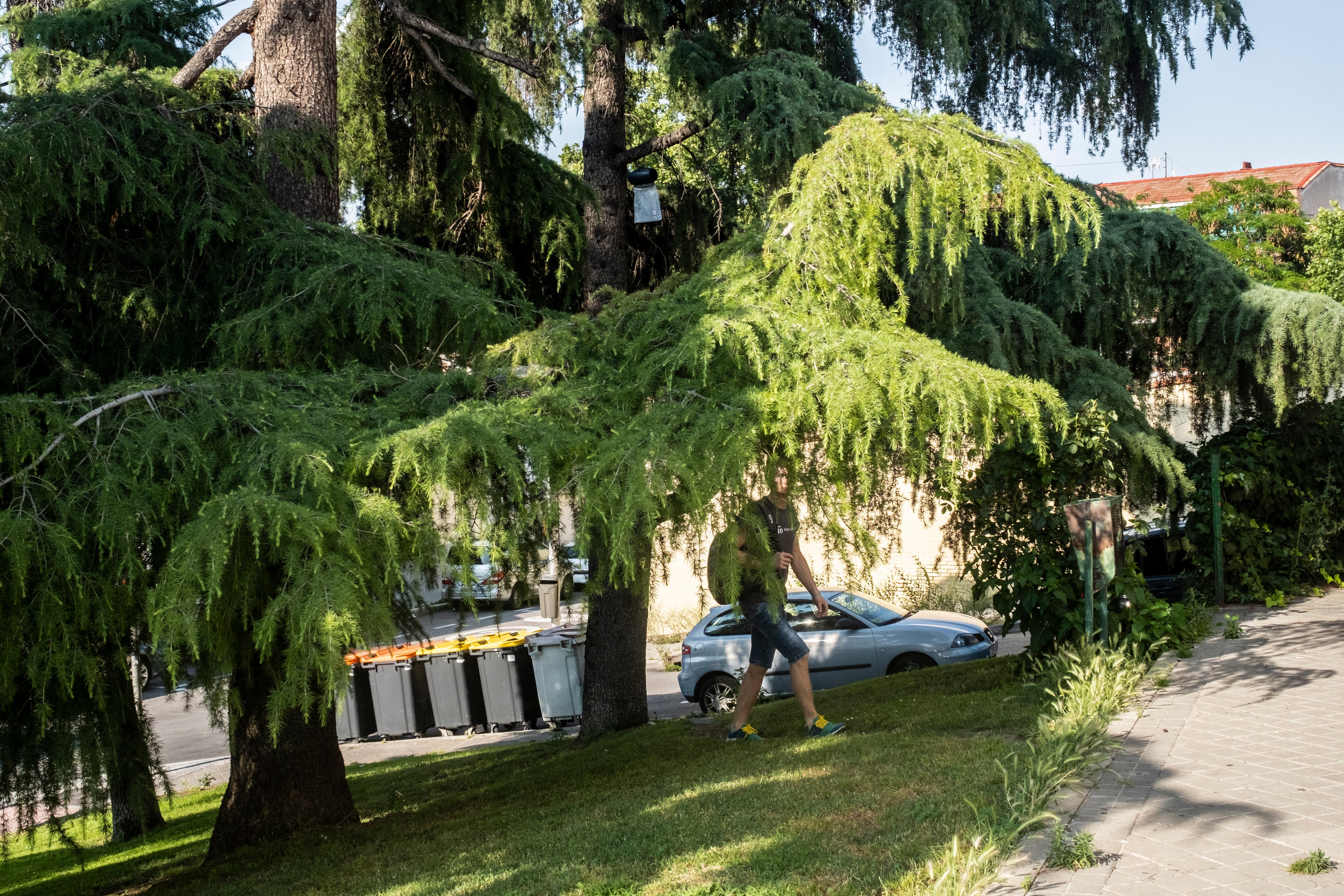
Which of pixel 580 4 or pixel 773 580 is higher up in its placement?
pixel 580 4

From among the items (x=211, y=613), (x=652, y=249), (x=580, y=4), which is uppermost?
(x=580, y=4)

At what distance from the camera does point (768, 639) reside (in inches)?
288

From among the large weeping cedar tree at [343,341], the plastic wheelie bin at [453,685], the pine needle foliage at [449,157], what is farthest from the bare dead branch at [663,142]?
the plastic wheelie bin at [453,685]

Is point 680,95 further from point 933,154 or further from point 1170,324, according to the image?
point 1170,324

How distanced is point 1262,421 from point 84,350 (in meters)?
10.8

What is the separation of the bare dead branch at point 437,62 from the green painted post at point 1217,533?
7929 mm

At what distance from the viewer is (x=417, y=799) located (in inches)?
357

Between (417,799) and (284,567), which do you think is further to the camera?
(417,799)

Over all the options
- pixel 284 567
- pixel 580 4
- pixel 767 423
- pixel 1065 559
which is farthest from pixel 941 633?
pixel 284 567

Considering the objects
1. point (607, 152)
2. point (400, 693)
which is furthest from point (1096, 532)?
point (400, 693)

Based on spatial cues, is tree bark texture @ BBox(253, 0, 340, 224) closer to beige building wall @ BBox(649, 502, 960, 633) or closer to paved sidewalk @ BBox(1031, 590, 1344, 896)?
paved sidewalk @ BBox(1031, 590, 1344, 896)

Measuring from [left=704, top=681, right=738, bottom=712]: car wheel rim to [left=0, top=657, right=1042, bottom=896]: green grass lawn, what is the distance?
2.84 m

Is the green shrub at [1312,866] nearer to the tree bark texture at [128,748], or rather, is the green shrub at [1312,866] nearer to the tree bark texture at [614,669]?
the tree bark texture at [128,748]

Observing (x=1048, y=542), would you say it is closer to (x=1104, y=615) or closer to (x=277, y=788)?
(x=1104, y=615)
